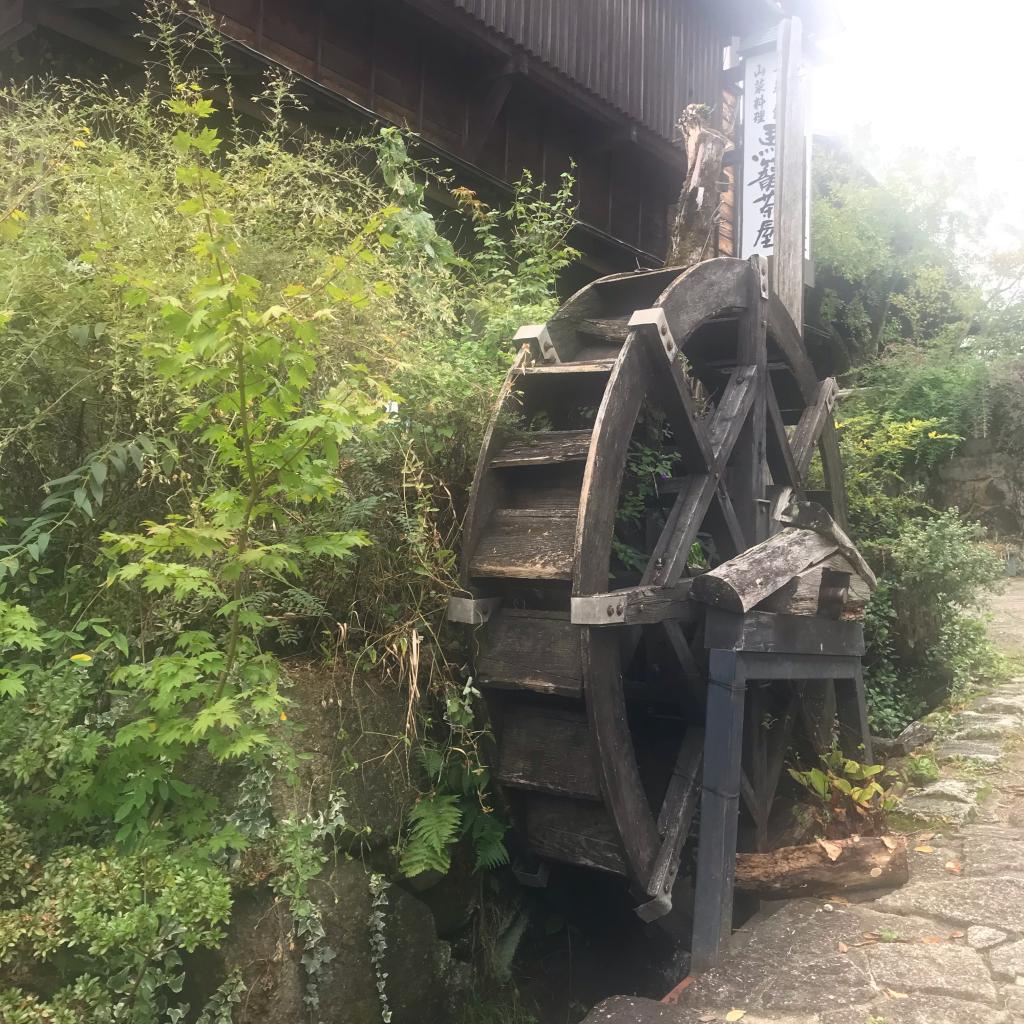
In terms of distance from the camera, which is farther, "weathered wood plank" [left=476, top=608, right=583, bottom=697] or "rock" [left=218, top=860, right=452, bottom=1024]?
"weathered wood plank" [left=476, top=608, right=583, bottom=697]

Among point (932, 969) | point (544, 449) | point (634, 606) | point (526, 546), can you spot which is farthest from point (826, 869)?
point (544, 449)

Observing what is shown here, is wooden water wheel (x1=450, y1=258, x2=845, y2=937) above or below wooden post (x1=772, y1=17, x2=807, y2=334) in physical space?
below

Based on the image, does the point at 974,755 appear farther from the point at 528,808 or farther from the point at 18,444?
the point at 18,444

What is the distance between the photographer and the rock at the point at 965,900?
3.34 metres

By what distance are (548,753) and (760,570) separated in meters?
1.21

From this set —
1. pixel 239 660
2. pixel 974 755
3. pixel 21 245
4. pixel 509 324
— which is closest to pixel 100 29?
pixel 21 245

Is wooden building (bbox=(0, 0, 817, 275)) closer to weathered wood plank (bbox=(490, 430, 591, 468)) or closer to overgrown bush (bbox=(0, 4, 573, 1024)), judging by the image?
overgrown bush (bbox=(0, 4, 573, 1024))

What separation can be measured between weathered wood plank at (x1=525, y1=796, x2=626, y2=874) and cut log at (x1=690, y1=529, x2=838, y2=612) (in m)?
1.04

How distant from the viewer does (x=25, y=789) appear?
2629 mm

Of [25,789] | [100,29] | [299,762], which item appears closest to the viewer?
[25,789]

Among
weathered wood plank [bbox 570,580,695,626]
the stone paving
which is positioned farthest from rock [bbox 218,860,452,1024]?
weathered wood plank [bbox 570,580,695,626]

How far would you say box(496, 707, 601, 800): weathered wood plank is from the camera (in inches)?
139

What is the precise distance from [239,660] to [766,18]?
31.1ft

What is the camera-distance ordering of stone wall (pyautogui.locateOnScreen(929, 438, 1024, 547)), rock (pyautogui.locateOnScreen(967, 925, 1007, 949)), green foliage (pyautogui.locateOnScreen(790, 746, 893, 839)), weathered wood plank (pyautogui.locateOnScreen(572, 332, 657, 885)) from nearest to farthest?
rock (pyautogui.locateOnScreen(967, 925, 1007, 949)) → weathered wood plank (pyautogui.locateOnScreen(572, 332, 657, 885)) → green foliage (pyautogui.locateOnScreen(790, 746, 893, 839)) → stone wall (pyautogui.locateOnScreen(929, 438, 1024, 547))
